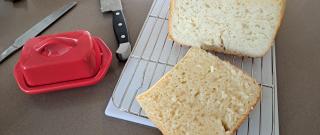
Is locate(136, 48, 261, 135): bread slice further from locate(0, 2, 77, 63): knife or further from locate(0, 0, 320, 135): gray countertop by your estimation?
locate(0, 2, 77, 63): knife

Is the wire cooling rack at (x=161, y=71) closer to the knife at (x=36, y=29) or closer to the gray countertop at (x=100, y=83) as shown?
the gray countertop at (x=100, y=83)

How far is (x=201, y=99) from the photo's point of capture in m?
0.69

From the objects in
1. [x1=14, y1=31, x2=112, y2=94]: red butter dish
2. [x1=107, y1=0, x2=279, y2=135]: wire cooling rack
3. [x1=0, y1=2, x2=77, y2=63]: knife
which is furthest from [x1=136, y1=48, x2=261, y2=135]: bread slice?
[x1=0, y1=2, x2=77, y2=63]: knife

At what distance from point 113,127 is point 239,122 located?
30 cm

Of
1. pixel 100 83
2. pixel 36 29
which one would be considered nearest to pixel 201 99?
pixel 100 83

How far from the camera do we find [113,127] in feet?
2.39

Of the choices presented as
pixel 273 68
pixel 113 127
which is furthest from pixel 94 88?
pixel 273 68

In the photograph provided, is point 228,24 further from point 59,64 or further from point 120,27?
point 59,64

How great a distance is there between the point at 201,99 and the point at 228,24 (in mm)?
236

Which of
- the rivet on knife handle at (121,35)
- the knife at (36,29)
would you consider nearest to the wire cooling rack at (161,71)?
the rivet on knife handle at (121,35)

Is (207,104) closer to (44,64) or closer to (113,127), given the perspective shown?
(113,127)

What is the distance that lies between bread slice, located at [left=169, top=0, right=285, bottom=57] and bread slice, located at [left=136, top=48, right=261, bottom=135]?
0.10 meters

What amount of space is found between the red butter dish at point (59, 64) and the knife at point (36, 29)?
0.11 m

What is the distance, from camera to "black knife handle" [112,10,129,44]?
873 mm
